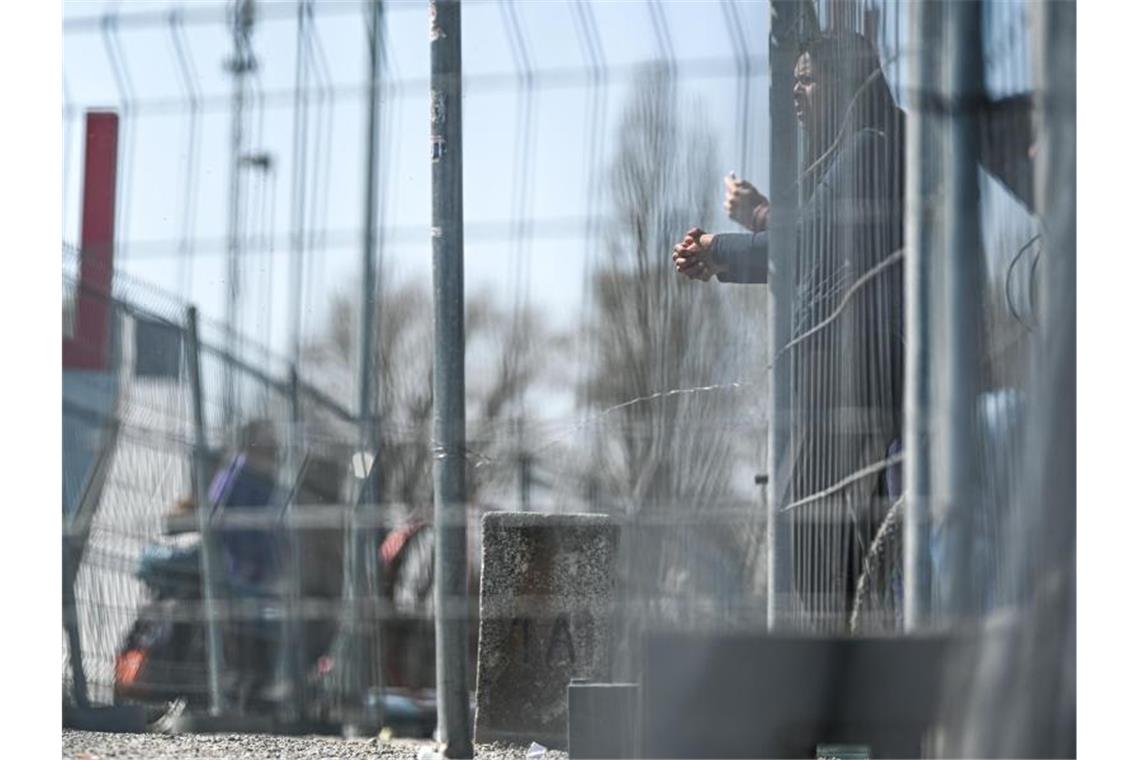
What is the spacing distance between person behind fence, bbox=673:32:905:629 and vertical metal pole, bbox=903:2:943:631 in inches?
4.6

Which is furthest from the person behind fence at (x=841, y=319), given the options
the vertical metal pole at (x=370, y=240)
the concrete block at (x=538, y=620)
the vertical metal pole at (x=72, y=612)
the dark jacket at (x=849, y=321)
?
the vertical metal pole at (x=72, y=612)

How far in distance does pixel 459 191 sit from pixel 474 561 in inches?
18.3

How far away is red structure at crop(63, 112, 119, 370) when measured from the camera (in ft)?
7.50

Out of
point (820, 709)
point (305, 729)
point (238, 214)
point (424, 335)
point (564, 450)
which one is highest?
point (238, 214)

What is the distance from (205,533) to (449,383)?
417mm

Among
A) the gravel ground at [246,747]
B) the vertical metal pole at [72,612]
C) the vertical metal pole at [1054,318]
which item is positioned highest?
the vertical metal pole at [1054,318]

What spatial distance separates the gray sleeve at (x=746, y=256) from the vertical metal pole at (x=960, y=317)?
41cm

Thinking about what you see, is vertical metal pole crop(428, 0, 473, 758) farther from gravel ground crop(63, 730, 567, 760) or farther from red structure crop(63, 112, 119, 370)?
red structure crop(63, 112, 119, 370)

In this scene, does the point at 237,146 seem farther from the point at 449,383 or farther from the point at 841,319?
the point at 841,319

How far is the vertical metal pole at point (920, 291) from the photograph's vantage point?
59.7 inches

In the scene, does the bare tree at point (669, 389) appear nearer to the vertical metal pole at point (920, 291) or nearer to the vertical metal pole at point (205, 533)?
the vertical metal pole at point (920, 291)

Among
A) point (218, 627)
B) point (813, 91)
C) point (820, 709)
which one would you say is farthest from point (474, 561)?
point (820, 709)

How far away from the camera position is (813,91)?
1858mm

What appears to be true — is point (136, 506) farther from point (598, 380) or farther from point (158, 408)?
point (598, 380)
